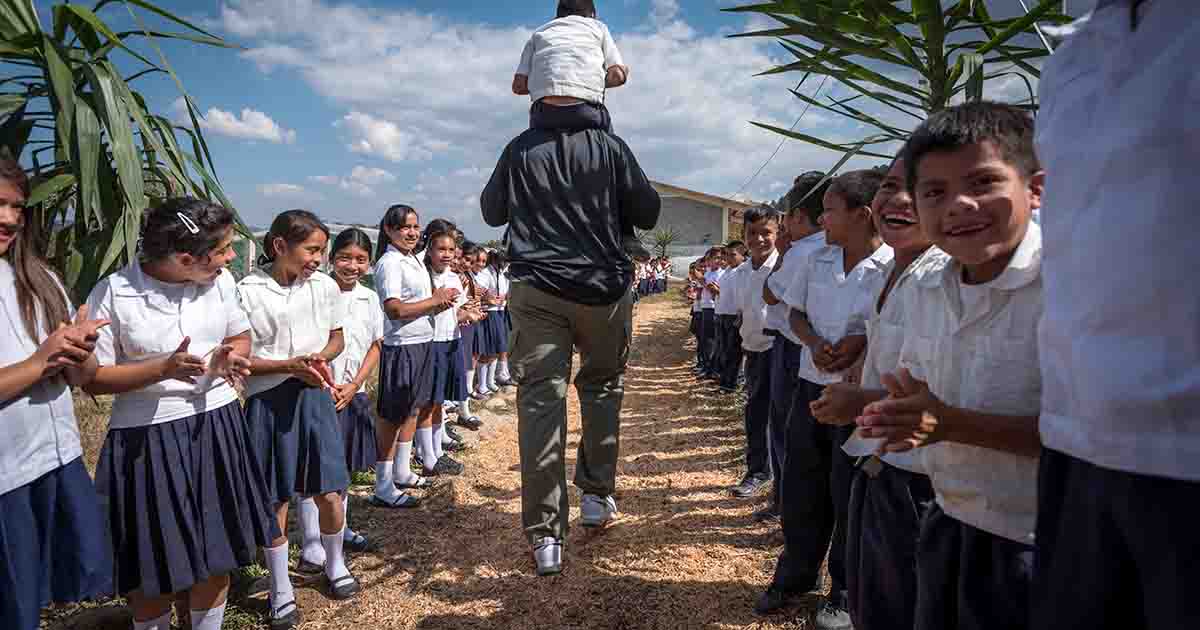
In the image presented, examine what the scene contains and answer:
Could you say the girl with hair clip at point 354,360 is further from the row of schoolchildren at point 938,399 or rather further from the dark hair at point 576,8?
the row of schoolchildren at point 938,399

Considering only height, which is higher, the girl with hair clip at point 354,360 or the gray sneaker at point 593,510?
the girl with hair clip at point 354,360

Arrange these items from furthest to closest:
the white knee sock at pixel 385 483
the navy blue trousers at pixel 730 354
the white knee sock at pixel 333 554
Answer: the navy blue trousers at pixel 730 354
the white knee sock at pixel 385 483
the white knee sock at pixel 333 554

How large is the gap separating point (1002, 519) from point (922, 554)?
219 millimetres

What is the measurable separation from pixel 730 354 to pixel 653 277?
20.9m

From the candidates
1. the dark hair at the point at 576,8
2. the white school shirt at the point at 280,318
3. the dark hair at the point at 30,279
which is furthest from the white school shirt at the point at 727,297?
the dark hair at the point at 30,279

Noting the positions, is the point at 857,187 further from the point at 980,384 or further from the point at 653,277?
the point at 653,277

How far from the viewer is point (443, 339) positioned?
15.6 feet

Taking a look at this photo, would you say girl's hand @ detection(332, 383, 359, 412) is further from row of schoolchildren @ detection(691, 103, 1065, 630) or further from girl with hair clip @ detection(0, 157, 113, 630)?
row of schoolchildren @ detection(691, 103, 1065, 630)

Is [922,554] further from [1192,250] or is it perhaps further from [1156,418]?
[1192,250]

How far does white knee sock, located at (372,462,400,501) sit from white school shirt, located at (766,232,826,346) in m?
2.44

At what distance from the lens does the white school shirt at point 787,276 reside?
2.99m

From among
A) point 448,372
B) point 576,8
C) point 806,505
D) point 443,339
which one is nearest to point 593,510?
point 806,505

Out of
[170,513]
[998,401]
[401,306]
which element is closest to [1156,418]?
[998,401]

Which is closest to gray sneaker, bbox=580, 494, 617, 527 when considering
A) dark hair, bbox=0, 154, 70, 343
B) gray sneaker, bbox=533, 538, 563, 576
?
gray sneaker, bbox=533, 538, 563, 576
